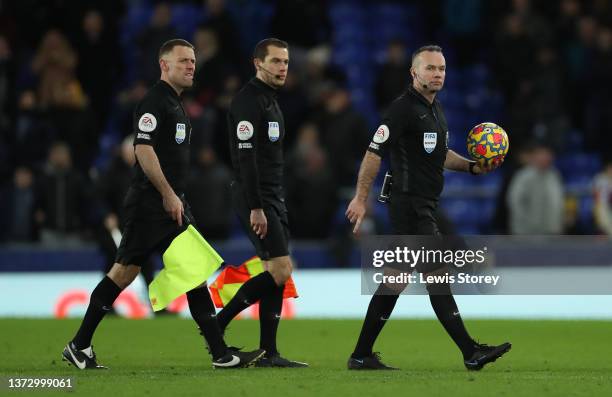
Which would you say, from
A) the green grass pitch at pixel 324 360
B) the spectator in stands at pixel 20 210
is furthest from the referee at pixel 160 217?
the spectator in stands at pixel 20 210

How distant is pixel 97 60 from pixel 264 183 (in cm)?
1021

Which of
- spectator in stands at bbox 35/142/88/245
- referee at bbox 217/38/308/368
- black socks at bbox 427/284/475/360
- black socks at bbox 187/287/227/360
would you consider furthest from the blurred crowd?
black socks at bbox 427/284/475/360

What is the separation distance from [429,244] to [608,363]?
181 centimetres

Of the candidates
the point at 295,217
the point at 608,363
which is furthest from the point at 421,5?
the point at 608,363

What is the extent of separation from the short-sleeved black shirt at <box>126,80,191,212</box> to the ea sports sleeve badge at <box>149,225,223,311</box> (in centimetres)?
30

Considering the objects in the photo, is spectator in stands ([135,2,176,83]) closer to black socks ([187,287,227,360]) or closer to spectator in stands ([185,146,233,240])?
spectator in stands ([185,146,233,240])

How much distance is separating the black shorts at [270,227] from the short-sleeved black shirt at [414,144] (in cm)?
90

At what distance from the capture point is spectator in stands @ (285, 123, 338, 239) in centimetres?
1702

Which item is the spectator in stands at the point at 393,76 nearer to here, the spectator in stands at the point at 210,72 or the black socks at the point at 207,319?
the spectator in stands at the point at 210,72

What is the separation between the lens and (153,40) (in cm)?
1922

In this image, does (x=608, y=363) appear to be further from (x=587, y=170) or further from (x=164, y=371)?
(x=587, y=170)

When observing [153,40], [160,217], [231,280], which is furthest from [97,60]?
[160,217]

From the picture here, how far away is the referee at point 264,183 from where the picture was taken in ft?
32.1

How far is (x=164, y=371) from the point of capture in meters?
9.57
